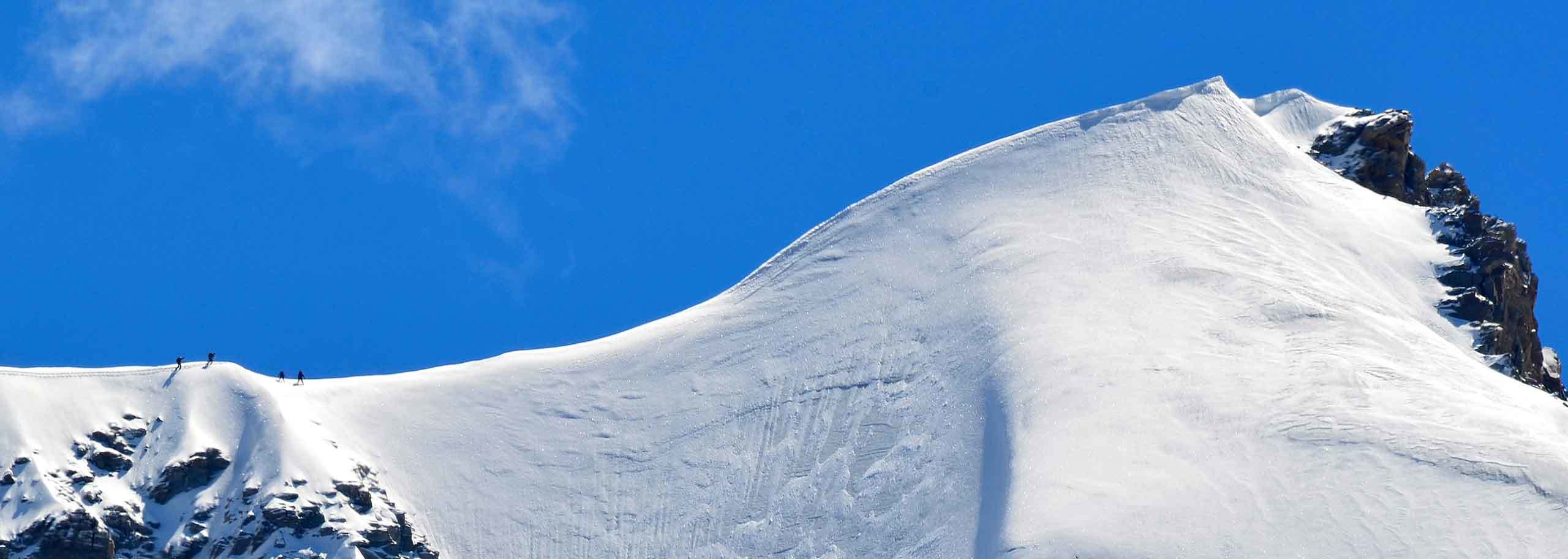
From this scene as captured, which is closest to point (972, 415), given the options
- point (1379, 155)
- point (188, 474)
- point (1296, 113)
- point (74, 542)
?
point (188, 474)

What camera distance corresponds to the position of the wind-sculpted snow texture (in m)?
85.1

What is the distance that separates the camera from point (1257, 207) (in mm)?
116312

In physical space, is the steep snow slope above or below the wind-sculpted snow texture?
above

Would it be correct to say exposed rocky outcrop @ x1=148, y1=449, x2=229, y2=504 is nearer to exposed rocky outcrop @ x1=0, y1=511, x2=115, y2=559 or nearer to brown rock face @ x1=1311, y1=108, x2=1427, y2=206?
exposed rocky outcrop @ x1=0, y1=511, x2=115, y2=559

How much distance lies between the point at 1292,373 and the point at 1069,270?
50.6ft

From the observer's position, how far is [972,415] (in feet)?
311

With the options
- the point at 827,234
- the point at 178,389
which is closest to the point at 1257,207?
the point at 827,234

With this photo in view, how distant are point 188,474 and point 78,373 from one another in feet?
29.8

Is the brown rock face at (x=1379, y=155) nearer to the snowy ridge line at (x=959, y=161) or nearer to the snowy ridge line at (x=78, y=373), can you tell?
the snowy ridge line at (x=959, y=161)

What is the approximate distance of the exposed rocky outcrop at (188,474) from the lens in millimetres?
90875

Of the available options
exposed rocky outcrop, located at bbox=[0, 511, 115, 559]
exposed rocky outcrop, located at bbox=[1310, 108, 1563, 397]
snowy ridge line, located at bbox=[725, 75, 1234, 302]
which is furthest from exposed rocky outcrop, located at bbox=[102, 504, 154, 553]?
exposed rocky outcrop, located at bbox=[1310, 108, 1563, 397]

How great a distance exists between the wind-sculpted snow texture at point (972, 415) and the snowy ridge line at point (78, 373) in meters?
0.16

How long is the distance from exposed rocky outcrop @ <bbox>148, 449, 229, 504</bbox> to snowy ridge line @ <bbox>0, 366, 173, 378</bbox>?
693cm

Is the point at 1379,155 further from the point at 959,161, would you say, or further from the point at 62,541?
the point at 62,541
